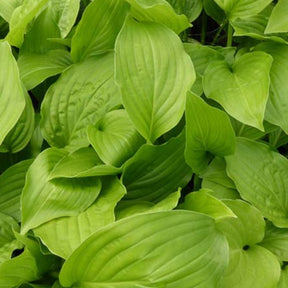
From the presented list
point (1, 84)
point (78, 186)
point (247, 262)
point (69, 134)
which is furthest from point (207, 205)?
point (1, 84)

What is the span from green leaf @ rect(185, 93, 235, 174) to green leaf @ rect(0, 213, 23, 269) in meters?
0.38

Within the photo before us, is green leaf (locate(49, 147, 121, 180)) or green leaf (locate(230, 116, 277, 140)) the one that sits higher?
green leaf (locate(49, 147, 121, 180))

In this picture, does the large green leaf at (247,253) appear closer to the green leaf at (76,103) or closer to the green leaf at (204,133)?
the green leaf at (204,133)

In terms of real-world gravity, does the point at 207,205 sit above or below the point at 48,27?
below

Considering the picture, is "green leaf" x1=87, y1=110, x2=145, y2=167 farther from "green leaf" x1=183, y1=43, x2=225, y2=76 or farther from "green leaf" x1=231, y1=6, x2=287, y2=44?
"green leaf" x1=231, y1=6, x2=287, y2=44

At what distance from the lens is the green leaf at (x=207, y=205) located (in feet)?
3.08

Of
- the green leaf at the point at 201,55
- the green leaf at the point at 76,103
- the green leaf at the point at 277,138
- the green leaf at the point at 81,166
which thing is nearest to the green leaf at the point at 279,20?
the green leaf at the point at 201,55

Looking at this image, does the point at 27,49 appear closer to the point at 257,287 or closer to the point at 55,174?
the point at 55,174

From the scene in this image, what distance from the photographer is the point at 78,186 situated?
1.06 m

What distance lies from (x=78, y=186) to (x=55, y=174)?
0.06m

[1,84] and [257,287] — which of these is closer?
[257,287]

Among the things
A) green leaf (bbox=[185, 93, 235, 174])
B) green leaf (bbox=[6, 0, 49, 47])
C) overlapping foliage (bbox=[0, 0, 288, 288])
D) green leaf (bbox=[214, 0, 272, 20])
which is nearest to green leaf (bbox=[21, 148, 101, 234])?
overlapping foliage (bbox=[0, 0, 288, 288])

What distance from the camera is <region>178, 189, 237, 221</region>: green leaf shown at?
0.94 metres

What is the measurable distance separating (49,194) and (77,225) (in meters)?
0.09
